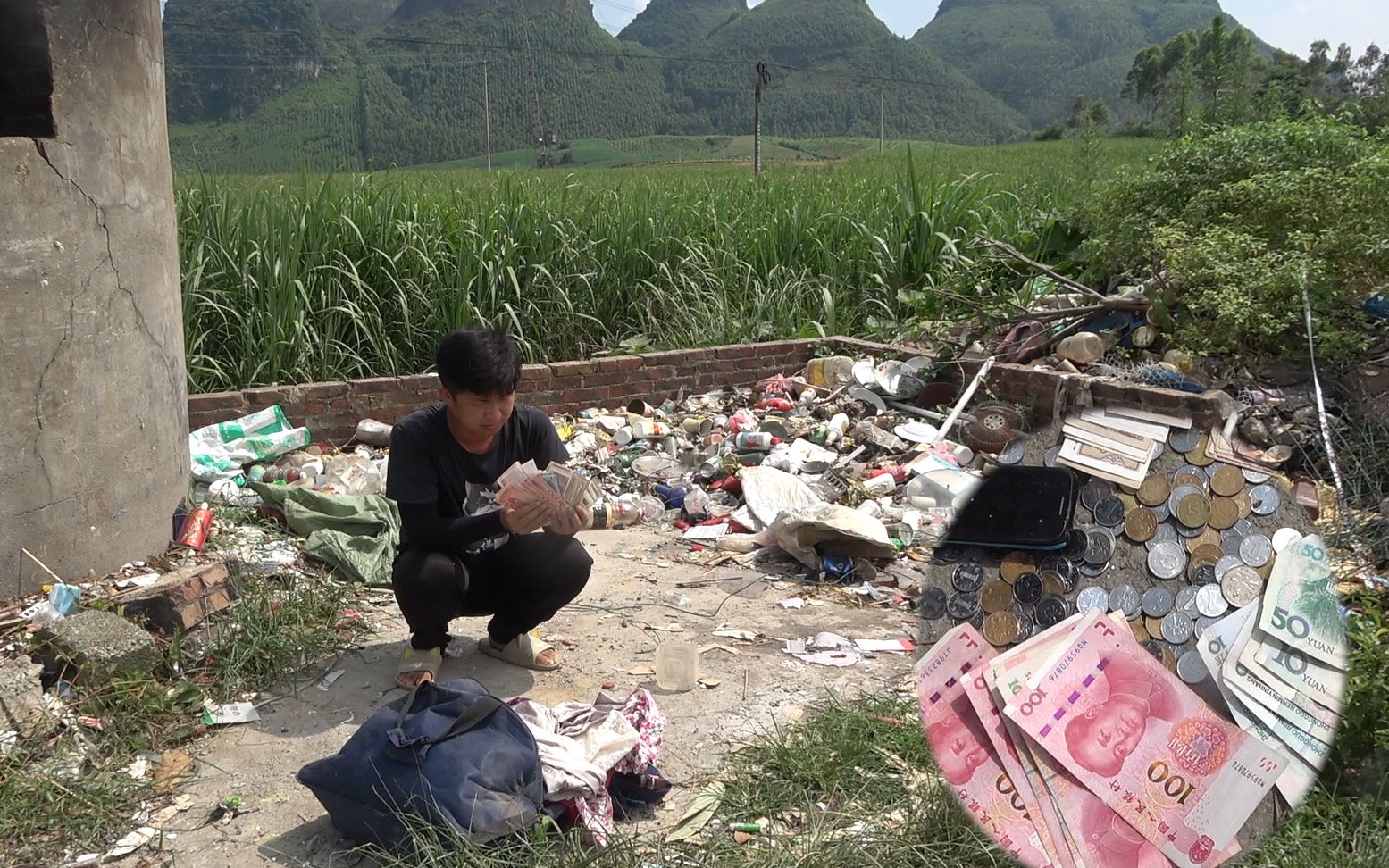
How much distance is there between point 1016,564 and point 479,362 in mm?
1790

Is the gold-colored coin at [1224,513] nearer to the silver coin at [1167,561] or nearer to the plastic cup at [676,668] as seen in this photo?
the silver coin at [1167,561]

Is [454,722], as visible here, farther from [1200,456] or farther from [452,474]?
[1200,456]

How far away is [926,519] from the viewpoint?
5121mm

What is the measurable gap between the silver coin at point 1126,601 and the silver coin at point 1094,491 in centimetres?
17

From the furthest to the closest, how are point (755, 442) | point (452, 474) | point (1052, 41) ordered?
point (1052, 41) < point (755, 442) < point (452, 474)

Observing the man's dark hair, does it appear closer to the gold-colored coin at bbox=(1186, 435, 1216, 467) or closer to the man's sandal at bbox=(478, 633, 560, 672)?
the man's sandal at bbox=(478, 633, 560, 672)

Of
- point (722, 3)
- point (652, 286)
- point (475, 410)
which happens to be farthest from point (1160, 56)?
point (722, 3)

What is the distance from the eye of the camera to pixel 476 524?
3.38m

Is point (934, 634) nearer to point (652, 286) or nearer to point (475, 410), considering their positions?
point (475, 410)

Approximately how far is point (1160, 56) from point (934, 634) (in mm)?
56142

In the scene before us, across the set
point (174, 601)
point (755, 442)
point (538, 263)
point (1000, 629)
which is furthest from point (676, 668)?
point (538, 263)

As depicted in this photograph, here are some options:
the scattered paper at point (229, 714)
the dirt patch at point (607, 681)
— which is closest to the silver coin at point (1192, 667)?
the dirt patch at point (607, 681)

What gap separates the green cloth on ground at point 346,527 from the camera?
4.51 meters

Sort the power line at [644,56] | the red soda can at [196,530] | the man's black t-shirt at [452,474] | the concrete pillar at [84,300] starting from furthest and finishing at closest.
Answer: the power line at [644,56] → the red soda can at [196,530] → the concrete pillar at [84,300] → the man's black t-shirt at [452,474]
